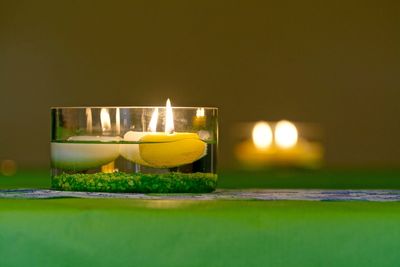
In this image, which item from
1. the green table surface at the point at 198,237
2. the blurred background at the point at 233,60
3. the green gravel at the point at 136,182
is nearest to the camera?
the green table surface at the point at 198,237

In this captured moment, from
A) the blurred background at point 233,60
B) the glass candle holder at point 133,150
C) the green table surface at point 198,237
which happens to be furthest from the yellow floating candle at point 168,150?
the blurred background at point 233,60

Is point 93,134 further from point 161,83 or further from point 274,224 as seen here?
point 161,83

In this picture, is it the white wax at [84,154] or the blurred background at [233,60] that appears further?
the blurred background at [233,60]

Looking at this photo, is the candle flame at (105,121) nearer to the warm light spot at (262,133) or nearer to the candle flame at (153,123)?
the candle flame at (153,123)

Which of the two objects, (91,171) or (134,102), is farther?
(134,102)

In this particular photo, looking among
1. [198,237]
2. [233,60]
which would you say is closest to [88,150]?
[198,237]

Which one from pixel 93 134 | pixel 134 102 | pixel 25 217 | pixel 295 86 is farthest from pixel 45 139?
pixel 25 217
